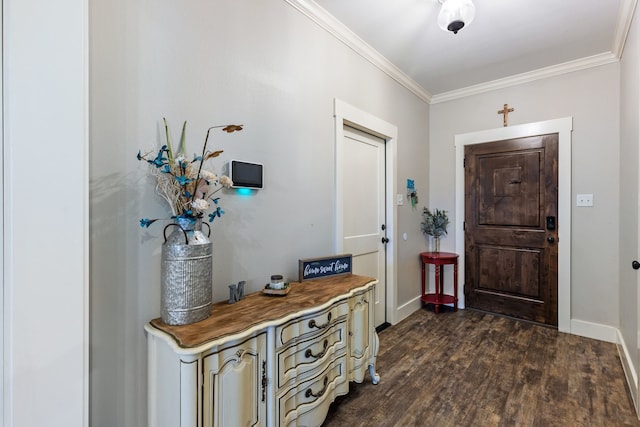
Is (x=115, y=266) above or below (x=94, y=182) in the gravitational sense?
below

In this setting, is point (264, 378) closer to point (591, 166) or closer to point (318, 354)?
point (318, 354)

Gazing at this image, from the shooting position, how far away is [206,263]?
1275mm

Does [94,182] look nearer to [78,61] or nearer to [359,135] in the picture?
[78,61]

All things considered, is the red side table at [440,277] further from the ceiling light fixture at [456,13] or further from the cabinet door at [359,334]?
the ceiling light fixture at [456,13]

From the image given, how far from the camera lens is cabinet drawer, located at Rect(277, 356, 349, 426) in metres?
1.43

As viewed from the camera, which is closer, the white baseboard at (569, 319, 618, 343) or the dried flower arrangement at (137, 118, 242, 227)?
the dried flower arrangement at (137, 118, 242, 227)

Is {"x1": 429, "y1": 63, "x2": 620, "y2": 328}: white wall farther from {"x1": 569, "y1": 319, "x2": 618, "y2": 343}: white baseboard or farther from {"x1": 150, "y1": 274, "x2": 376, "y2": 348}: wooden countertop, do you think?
{"x1": 150, "y1": 274, "x2": 376, "y2": 348}: wooden countertop

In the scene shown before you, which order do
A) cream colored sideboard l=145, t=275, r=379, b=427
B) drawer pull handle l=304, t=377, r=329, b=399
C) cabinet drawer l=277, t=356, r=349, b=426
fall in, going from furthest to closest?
drawer pull handle l=304, t=377, r=329, b=399, cabinet drawer l=277, t=356, r=349, b=426, cream colored sideboard l=145, t=275, r=379, b=427

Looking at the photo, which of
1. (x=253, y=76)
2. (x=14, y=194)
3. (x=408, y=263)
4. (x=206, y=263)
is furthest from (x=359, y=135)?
(x=14, y=194)

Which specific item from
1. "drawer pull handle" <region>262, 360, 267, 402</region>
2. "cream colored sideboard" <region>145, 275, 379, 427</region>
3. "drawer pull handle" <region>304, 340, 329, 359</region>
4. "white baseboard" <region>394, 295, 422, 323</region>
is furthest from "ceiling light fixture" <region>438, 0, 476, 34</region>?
"white baseboard" <region>394, 295, 422, 323</region>

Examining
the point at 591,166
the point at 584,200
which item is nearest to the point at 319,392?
the point at 584,200

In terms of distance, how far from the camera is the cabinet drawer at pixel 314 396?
143 cm

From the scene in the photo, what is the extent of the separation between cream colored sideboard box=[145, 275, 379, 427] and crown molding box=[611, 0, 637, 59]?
2.62 metres

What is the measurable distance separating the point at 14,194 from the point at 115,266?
40cm
